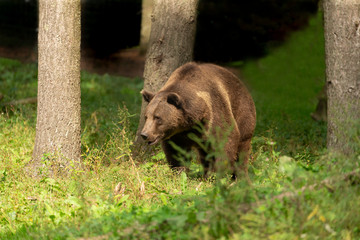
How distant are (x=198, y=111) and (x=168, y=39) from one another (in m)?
1.79

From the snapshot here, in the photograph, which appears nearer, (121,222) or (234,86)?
(121,222)

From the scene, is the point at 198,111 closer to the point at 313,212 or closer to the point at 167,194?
the point at 167,194

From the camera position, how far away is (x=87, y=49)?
65.4ft

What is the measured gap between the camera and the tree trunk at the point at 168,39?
7852mm

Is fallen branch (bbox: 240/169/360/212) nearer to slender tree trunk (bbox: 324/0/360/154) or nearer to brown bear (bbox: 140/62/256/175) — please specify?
slender tree trunk (bbox: 324/0/360/154)

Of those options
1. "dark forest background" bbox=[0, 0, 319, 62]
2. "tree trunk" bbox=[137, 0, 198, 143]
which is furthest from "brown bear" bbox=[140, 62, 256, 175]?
"dark forest background" bbox=[0, 0, 319, 62]

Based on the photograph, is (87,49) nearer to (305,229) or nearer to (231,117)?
(231,117)

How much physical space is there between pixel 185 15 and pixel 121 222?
177 inches

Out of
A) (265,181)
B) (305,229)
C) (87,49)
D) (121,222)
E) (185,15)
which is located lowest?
(87,49)

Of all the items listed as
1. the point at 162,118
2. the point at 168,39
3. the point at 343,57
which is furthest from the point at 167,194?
the point at 168,39

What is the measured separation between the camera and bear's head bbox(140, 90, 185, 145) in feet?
21.3

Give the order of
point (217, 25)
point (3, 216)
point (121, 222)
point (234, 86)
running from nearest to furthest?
point (121, 222), point (3, 216), point (234, 86), point (217, 25)

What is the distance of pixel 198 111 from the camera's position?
21.8 feet

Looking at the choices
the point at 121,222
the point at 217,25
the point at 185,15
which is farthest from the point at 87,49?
the point at 121,222
